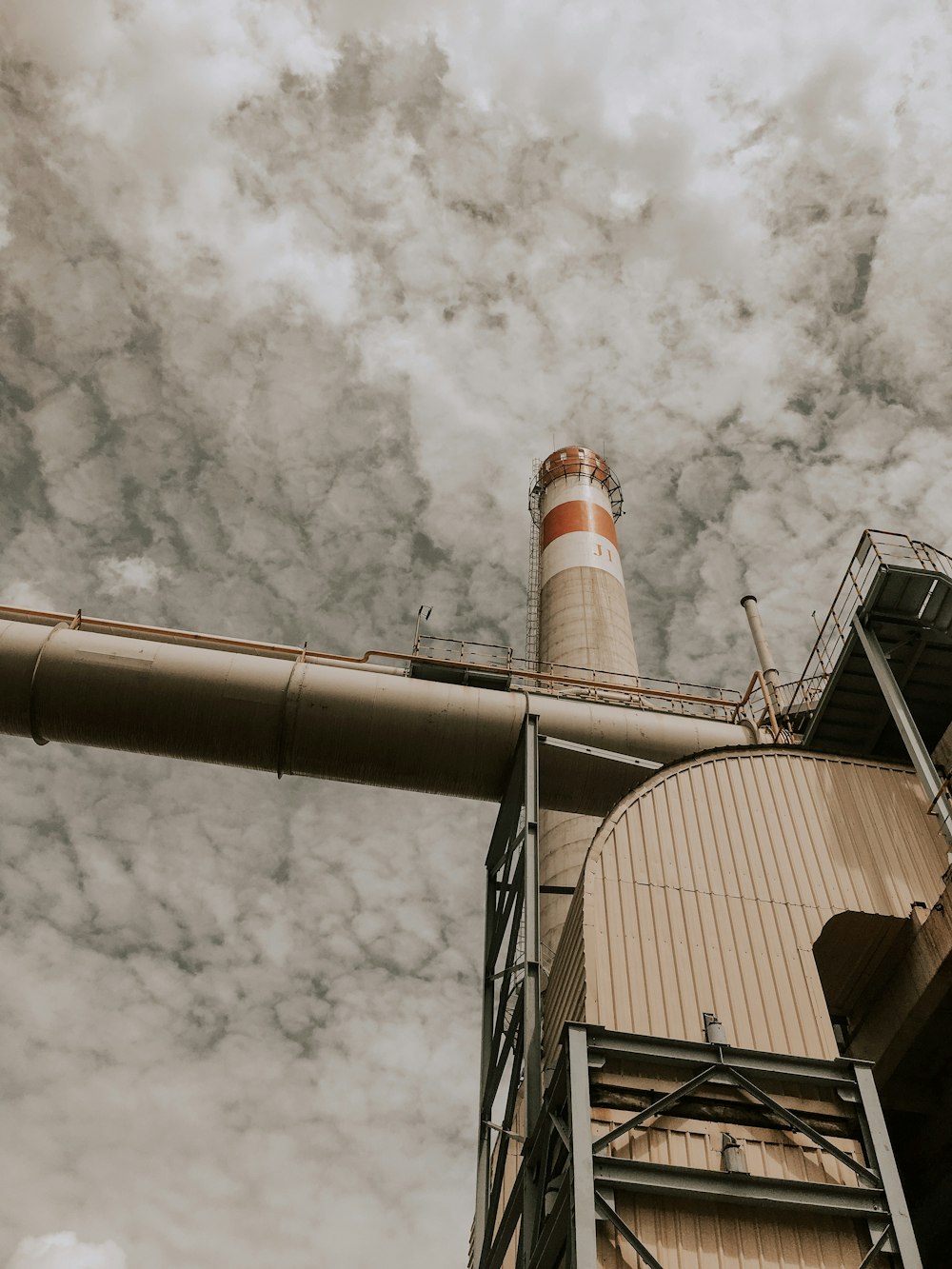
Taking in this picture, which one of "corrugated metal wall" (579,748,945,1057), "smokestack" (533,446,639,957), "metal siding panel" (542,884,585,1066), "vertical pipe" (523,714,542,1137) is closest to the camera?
"corrugated metal wall" (579,748,945,1057)

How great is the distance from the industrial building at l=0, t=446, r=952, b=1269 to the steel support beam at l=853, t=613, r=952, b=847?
0.05 metres

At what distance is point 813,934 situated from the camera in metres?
10.4

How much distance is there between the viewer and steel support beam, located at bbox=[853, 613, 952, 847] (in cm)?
1126

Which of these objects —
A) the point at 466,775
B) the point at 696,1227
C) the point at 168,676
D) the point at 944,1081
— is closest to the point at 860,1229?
the point at 696,1227

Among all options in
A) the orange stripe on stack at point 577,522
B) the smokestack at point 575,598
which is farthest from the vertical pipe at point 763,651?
the orange stripe on stack at point 577,522

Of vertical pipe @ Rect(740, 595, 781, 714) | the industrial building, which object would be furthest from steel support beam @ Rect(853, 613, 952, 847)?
vertical pipe @ Rect(740, 595, 781, 714)

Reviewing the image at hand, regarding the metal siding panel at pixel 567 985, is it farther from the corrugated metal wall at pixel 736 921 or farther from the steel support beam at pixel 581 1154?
the steel support beam at pixel 581 1154

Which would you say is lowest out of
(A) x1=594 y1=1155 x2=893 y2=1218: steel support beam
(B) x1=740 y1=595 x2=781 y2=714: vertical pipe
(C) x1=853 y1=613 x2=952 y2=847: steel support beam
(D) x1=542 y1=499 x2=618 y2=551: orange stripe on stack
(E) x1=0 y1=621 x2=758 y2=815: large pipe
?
(A) x1=594 y1=1155 x2=893 y2=1218: steel support beam

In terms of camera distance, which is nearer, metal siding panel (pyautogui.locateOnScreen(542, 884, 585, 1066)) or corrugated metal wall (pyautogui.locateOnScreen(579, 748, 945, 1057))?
corrugated metal wall (pyautogui.locateOnScreen(579, 748, 945, 1057))

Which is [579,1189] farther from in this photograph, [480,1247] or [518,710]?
[518,710]

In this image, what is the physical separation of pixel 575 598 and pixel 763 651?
5.62 meters

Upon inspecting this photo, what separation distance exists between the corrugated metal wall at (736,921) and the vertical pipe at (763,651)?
4016 millimetres

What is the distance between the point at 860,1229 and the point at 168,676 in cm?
1128

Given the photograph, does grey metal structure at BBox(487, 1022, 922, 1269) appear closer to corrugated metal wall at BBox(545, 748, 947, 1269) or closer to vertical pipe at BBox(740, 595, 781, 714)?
corrugated metal wall at BBox(545, 748, 947, 1269)
